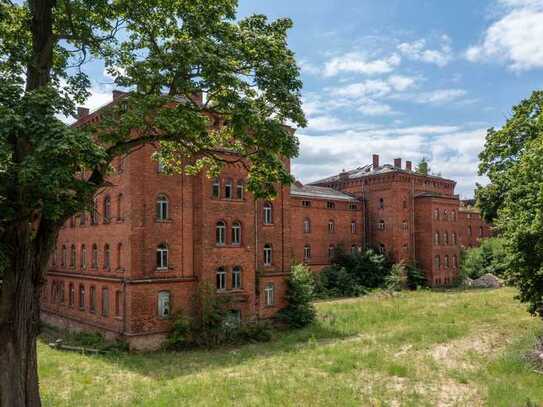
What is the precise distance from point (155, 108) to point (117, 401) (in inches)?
362

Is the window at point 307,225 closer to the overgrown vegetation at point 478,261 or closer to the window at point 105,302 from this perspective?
the overgrown vegetation at point 478,261

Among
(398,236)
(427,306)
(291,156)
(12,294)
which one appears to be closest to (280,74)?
(291,156)

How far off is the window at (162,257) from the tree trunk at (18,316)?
12.0 meters

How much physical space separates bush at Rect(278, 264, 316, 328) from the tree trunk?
57.8 ft

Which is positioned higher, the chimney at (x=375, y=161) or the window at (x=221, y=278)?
the chimney at (x=375, y=161)

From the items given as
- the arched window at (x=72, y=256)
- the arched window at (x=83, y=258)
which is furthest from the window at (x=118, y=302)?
the arched window at (x=72, y=256)

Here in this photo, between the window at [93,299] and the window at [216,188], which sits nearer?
the window at [216,188]

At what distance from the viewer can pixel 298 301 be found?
2694 cm

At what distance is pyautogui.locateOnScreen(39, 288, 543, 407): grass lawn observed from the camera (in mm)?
13539

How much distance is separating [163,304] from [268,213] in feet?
28.6

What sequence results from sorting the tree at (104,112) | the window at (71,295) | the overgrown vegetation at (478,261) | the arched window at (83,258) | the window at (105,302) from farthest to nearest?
the overgrown vegetation at (478,261) → the window at (71,295) → the arched window at (83,258) → the window at (105,302) → the tree at (104,112)

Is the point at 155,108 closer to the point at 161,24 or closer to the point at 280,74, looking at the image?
the point at 161,24

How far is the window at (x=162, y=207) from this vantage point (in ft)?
73.7

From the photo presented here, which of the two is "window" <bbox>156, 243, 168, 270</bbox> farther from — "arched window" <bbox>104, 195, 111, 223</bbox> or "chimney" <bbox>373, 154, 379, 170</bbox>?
"chimney" <bbox>373, 154, 379, 170</bbox>
